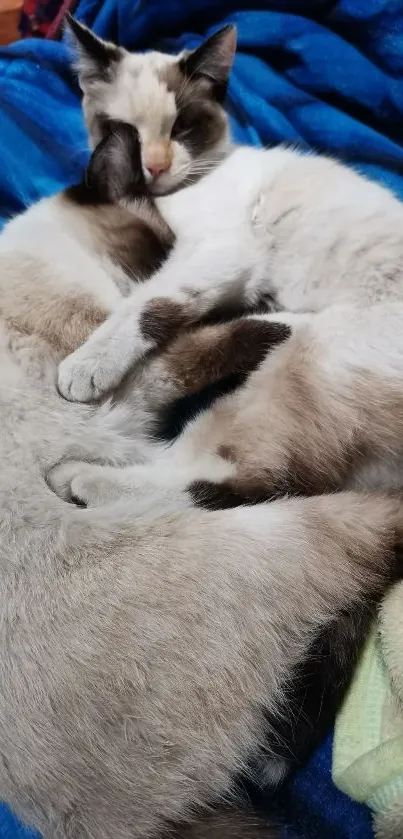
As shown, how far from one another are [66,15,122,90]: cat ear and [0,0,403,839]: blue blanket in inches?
8.7

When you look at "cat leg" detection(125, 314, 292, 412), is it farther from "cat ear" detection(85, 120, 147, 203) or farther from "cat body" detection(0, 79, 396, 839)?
"cat ear" detection(85, 120, 147, 203)

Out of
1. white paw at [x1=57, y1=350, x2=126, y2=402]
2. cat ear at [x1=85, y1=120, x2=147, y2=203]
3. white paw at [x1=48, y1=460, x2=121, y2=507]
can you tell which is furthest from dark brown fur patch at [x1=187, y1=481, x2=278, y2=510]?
cat ear at [x1=85, y1=120, x2=147, y2=203]

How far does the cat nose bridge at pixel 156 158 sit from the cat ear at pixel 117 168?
4 cm

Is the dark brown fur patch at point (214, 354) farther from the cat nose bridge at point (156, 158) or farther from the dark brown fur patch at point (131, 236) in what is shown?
the cat nose bridge at point (156, 158)

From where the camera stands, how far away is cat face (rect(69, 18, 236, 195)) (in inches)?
59.0

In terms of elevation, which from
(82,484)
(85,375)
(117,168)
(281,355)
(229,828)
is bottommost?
(229,828)

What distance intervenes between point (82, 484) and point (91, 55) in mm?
1107

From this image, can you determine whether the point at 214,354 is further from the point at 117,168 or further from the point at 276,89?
the point at 276,89

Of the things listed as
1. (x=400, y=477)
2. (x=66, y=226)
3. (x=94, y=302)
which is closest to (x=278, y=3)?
(x=66, y=226)

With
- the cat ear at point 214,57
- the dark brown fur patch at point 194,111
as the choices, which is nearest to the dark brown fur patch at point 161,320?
the dark brown fur patch at point 194,111

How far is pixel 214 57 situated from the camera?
1.56m

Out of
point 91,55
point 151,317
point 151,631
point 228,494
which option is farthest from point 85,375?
point 91,55

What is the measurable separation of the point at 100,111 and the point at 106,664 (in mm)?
1350

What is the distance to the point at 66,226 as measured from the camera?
140cm
